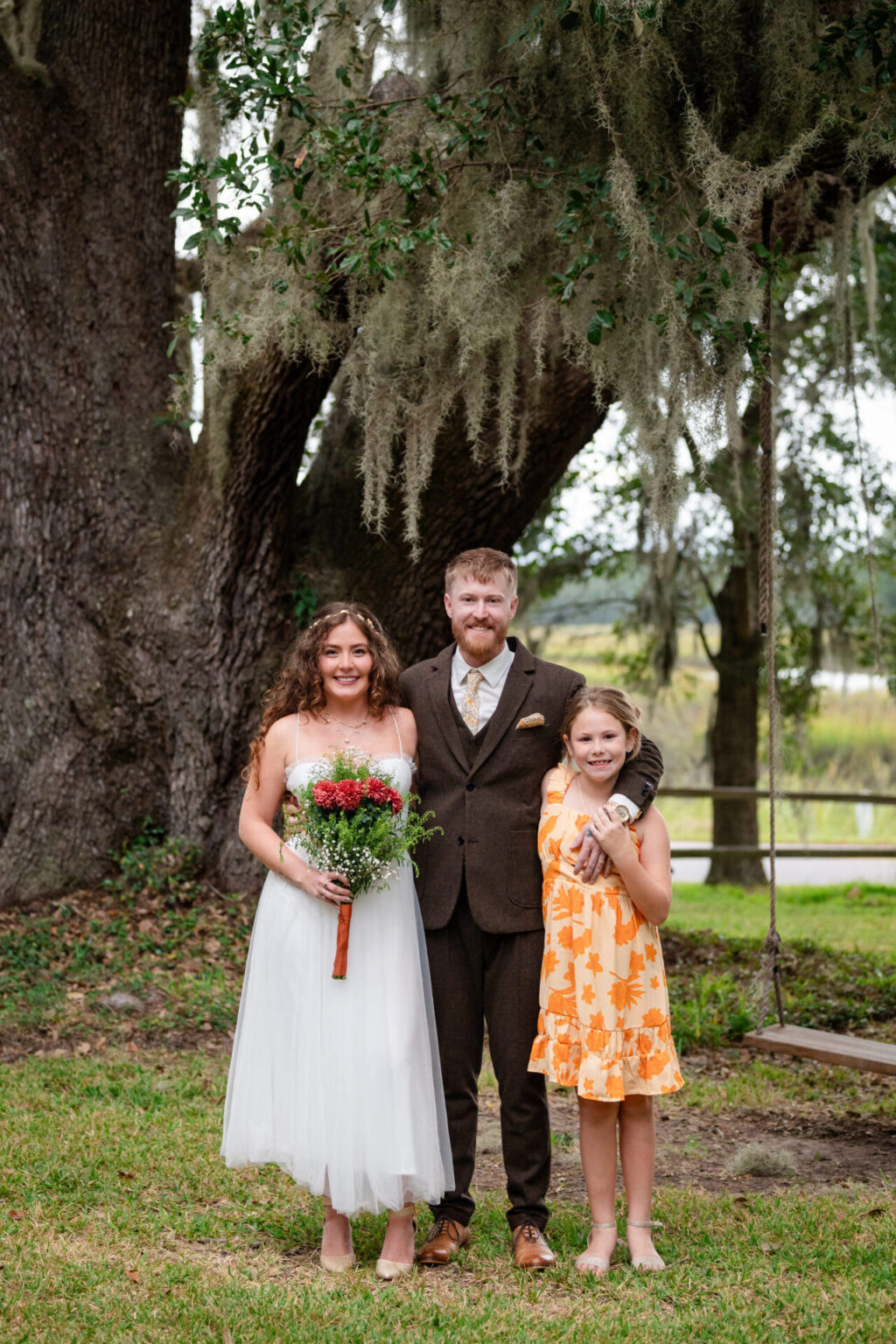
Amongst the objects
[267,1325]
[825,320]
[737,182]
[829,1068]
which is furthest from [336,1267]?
[825,320]

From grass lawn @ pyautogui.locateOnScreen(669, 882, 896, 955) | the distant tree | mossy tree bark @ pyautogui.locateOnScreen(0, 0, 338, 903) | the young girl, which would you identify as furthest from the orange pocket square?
the distant tree

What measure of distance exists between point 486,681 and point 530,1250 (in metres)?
1.49

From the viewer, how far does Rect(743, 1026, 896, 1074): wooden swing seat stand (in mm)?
3977

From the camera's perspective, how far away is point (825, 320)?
10.7 meters

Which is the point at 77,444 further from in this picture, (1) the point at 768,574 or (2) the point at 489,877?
(2) the point at 489,877

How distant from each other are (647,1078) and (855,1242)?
817 millimetres

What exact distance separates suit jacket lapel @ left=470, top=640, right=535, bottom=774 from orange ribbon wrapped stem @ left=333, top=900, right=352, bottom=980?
528mm

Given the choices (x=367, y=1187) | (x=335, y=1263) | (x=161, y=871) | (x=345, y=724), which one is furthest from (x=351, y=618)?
(x=161, y=871)

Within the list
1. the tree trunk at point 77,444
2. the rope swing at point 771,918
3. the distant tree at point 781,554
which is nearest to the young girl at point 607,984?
the rope swing at point 771,918

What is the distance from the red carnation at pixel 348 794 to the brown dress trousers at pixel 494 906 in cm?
38

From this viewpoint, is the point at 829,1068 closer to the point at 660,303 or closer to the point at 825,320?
the point at 660,303

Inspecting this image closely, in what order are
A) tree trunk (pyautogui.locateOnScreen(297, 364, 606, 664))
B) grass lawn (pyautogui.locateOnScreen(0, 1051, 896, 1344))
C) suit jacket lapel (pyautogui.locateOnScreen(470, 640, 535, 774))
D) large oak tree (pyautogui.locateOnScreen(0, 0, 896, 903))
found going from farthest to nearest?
1. large oak tree (pyautogui.locateOnScreen(0, 0, 896, 903))
2. tree trunk (pyautogui.locateOnScreen(297, 364, 606, 664))
3. suit jacket lapel (pyautogui.locateOnScreen(470, 640, 535, 774))
4. grass lawn (pyautogui.locateOnScreen(0, 1051, 896, 1344))

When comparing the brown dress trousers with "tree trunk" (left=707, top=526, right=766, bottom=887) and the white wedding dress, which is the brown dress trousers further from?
"tree trunk" (left=707, top=526, right=766, bottom=887)

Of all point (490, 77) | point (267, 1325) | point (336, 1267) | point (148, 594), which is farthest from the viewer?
point (148, 594)
